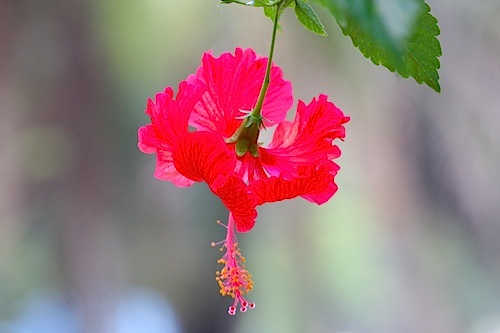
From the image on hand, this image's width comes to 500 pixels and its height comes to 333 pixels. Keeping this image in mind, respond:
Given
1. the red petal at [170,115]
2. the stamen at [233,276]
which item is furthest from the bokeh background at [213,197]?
the red petal at [170,115]

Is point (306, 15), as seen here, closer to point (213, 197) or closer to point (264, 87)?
point (264, 87)

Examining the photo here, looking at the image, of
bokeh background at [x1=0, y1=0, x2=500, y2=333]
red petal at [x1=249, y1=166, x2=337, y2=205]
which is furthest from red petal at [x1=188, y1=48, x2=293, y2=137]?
bokeh background at [x1=0, y1=0, x2=500, y2=333]

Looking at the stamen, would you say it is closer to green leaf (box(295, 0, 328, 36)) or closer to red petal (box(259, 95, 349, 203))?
red petal (box(259, 95, 349, 203))

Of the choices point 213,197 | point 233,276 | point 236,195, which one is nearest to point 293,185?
point 236,195

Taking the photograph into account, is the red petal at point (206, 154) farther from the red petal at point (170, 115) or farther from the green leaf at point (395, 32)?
the green leaf at point (395, 32)

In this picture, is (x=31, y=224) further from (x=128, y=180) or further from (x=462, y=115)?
(x=462, y=115)

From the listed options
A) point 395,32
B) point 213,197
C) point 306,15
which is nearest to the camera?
point 395,32

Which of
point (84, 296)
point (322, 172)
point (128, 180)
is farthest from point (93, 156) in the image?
point (322, 172)
